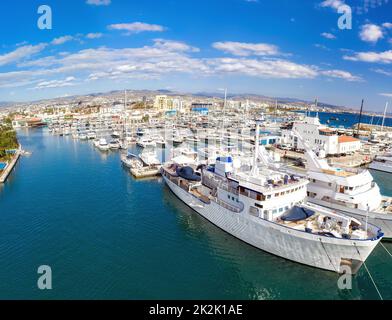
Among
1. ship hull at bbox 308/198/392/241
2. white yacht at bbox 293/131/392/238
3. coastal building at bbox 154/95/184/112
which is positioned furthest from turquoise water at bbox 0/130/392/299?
coastal building at bbox 154/95/184/112

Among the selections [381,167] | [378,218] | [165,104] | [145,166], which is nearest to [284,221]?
[378,218]

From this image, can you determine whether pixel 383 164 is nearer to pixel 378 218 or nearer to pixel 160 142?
pixel 378 218

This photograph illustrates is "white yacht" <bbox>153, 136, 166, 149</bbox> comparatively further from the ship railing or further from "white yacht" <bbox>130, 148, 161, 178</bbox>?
the ship railing

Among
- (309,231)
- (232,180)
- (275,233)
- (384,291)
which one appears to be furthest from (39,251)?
(384,291)

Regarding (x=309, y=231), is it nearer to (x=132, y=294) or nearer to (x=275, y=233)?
(x=275, y=233)

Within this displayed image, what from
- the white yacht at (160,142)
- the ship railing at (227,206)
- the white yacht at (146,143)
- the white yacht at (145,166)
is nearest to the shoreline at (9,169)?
the white yacht at (145,166)
